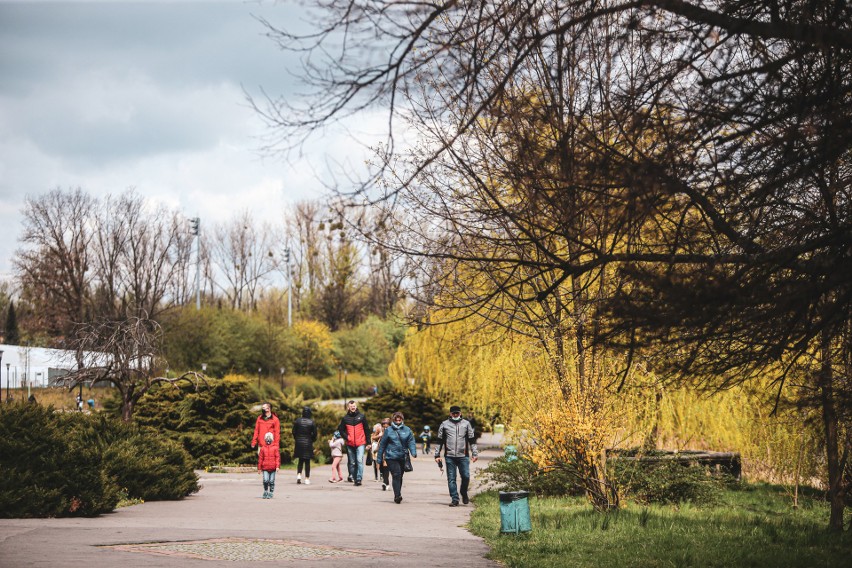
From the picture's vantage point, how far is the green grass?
10.2m

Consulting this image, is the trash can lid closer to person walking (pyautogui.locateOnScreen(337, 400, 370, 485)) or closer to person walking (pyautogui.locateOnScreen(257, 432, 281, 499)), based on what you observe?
person walking (pyautogui.locateOnScreen(257, 432, 281, 499))

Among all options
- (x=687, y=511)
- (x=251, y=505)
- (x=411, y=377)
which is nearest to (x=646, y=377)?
(x=687, y=511)

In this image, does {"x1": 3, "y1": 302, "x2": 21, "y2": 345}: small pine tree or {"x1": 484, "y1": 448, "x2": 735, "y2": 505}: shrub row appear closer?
{"x1": 484, "y1": 448, "x2": 735, "y2": 505}: shrub row

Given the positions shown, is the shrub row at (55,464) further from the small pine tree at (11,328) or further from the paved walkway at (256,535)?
the small pine tree at (11,328)

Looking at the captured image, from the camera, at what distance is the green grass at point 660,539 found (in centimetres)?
1021

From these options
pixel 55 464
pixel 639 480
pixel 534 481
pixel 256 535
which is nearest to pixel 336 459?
pixel 534 481

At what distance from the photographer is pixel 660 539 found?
11.5 metres

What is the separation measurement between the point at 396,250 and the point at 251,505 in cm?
1051

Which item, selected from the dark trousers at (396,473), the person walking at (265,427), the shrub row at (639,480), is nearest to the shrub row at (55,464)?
the person walking at (265,427)

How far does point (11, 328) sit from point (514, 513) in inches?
4106

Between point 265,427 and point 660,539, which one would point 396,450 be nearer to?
point 265,427

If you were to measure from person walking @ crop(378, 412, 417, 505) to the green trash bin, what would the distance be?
19.0ft

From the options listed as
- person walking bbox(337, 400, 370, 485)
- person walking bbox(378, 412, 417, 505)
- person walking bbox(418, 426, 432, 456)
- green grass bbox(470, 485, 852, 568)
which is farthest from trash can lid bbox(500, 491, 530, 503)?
person walking bbox(418, 426, 432, 456)

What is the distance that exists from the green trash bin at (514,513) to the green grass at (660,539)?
5.5 inches
